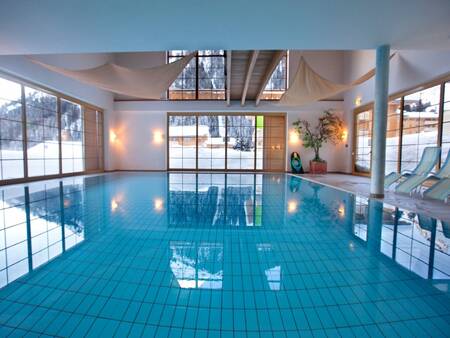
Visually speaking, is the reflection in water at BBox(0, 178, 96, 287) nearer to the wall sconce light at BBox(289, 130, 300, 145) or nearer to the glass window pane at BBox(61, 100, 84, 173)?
the glass window pane at BBox(61, 100, 84, 173)

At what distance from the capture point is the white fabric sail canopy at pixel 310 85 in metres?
6.10

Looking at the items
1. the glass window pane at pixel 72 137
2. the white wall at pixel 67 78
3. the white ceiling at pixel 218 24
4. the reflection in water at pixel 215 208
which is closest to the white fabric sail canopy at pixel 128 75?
the white wall at pixel 67 78

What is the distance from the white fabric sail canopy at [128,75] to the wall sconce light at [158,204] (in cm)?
289

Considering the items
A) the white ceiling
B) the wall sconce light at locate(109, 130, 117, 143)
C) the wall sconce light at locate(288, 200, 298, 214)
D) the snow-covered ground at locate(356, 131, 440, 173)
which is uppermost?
the white ceiling

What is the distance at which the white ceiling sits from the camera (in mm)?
3256

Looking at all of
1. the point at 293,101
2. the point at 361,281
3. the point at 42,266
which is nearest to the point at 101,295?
the point at 42,266

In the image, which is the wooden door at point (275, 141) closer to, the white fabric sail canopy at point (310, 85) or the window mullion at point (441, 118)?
the white fabric sail canopy at point (310, 85)

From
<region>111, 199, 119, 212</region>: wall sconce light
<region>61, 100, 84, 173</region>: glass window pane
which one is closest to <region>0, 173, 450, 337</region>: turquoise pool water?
<region>111, 199, 119, 212</region>: wall sconce light

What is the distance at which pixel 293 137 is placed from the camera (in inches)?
418

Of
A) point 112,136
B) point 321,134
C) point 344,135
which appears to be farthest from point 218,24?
point 112,136

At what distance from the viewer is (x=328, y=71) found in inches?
417

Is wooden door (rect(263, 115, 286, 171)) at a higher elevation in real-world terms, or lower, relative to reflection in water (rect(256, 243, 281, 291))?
higher

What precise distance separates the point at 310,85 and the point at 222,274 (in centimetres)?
617

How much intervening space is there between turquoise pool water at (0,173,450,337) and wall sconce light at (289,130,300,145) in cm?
716
